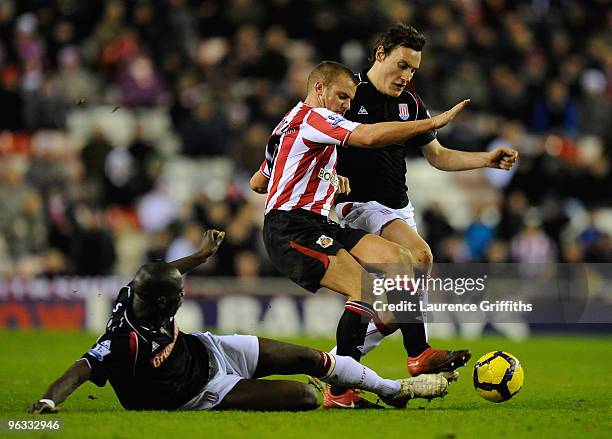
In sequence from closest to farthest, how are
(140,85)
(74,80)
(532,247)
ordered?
(532,247) → (74,80) → (140,85)

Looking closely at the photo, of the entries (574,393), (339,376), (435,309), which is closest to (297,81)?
(435,309)

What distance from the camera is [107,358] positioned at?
7.15 meters

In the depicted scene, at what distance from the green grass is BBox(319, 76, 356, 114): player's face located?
2.12 m

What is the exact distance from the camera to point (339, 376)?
7.64m

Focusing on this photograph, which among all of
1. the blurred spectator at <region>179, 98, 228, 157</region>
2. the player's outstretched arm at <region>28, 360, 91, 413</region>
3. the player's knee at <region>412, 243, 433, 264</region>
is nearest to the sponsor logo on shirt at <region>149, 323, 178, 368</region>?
the player's outstretched arm at <region>28, 360, 91, 413</region>

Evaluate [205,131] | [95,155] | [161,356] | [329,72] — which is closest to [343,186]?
[329,72]

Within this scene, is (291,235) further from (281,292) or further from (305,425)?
(281,292)

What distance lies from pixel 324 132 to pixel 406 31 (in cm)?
130

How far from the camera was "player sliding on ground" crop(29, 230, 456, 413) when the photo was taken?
23.5ft

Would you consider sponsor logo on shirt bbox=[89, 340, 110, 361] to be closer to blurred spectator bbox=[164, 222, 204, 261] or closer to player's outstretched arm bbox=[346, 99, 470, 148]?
A: player's outstretched arm bbox=[346, 99, 470, 148]

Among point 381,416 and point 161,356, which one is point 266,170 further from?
point 381,416

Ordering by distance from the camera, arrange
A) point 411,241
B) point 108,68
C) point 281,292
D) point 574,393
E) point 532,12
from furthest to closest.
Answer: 1. point 532,12
2. point 108,68
3. point 281,292
4. point 574,393
5. point 411,241

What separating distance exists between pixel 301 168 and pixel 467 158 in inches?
55.3

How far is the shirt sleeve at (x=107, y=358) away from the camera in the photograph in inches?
281
